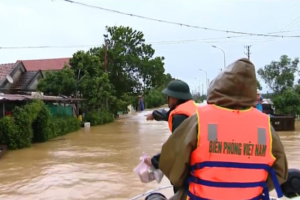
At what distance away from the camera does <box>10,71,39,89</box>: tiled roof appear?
985 inches

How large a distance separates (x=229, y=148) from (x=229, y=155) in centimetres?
3

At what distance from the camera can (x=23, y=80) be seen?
84.8ft

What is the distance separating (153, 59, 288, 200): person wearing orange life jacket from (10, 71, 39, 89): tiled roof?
2473 centimetres

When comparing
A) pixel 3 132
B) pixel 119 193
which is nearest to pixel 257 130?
pixel 119 193

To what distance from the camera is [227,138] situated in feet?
5.60

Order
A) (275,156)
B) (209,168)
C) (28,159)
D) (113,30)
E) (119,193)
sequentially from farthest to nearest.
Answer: (113,30) < (28,159) < (119,193) < (275,156) < (209,168)

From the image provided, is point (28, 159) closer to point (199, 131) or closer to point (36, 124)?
point (36, 124)

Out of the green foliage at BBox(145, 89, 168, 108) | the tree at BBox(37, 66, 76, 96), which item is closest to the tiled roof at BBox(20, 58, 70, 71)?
the tree at BBox(37, 66, 76, 96)

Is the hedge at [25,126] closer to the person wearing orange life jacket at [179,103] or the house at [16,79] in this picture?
the house at [16,79]

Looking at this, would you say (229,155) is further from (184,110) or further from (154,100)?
(154,100)

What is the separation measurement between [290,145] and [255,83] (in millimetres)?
11080

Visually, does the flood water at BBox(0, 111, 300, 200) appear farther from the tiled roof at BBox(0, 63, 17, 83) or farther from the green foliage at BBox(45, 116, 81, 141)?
the tiled roof at BBox(0, 63, 17, 83)

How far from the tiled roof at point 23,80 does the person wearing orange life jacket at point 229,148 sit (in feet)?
81.1

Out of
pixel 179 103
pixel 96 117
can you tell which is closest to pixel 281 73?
pixel 96 117
